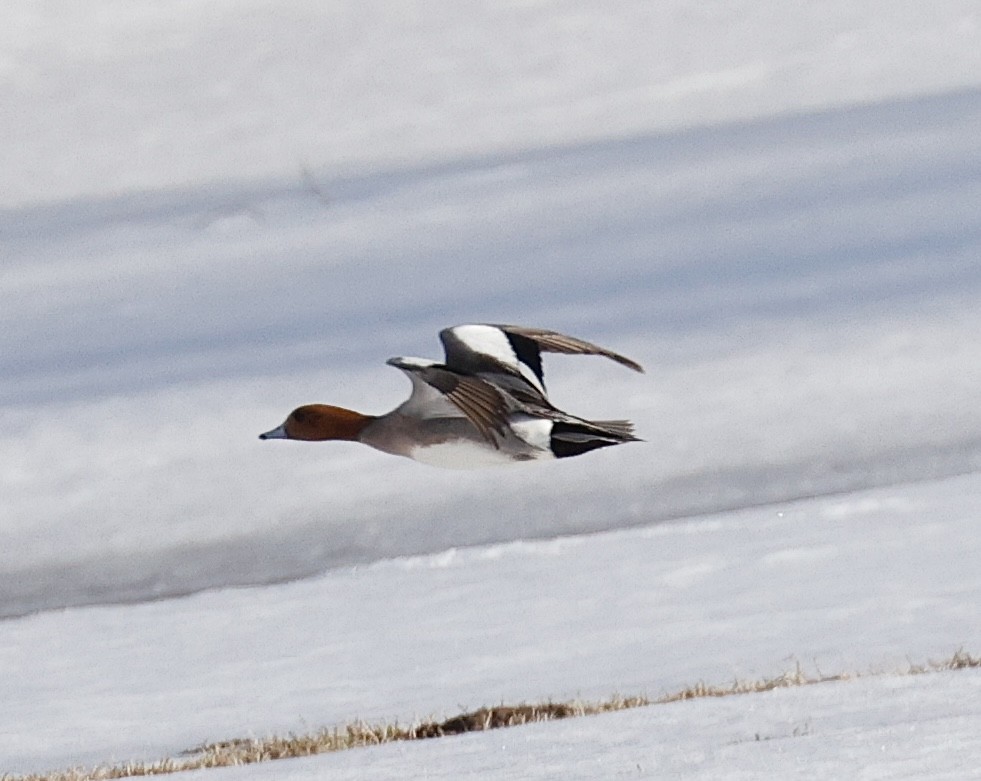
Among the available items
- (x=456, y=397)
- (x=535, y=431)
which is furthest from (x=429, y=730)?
(x=535, y=431)

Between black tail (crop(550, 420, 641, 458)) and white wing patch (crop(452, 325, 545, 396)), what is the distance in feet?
1.36

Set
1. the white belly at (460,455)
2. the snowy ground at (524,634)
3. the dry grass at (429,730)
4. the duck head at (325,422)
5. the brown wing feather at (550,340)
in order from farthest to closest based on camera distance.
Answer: the snowy ground at (524,634) → the dry grass at (429,730) → the duck head at (325,422) → the brown wing feather at (550,340) → the white belly at (460,455)

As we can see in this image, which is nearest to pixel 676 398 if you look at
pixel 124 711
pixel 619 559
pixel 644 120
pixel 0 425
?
pixel 619 559

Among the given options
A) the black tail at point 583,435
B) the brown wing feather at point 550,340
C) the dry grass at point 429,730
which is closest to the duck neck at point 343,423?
the brown wing feather at point 550,340

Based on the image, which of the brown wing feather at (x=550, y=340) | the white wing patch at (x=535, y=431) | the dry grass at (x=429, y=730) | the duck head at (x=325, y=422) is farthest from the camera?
the dry grass at (x=429, y=730)

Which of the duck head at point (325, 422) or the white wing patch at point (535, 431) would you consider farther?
the duck head at point (325, 422)

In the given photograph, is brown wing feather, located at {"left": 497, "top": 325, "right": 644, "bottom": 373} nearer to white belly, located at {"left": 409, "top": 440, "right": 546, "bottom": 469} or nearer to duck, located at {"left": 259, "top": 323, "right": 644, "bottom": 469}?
duck, located at {"left": 259, "top": 323, "right": 644, "bottom": 469}

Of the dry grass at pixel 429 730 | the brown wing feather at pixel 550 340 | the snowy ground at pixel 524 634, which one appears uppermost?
the brown wing feather at pixel 550 340

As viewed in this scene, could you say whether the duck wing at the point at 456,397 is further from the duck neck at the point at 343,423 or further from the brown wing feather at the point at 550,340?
the duck neck at the point at 343,423

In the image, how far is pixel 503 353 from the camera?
6.13m

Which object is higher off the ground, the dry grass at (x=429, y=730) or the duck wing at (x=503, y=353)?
the duck wing at (x=503, y=353)

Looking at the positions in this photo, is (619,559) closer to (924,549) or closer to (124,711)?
(924,549)

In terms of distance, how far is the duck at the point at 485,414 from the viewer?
5625 mm

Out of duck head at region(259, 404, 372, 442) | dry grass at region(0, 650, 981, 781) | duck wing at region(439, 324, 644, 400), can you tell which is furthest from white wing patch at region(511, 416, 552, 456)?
dry grass at region(0, 650, 981, 781)
